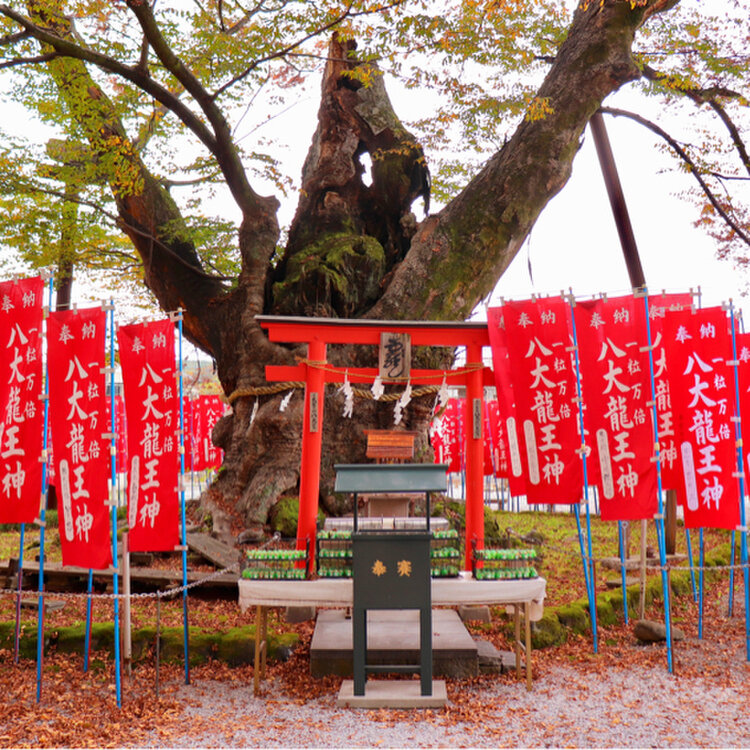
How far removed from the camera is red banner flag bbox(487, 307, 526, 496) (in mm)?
6301

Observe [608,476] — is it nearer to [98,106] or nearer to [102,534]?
[102,534]

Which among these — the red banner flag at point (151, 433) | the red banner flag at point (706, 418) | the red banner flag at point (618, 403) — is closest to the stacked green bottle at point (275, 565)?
the red banner flag at point (151, 433)

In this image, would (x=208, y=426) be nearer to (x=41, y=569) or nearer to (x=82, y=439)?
(x=41, y=569)

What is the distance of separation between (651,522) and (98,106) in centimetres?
1189

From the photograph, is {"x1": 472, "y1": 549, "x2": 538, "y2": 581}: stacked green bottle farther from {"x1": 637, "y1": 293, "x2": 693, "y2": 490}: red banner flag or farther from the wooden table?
{"x1": 637, "y1": 293, "x2": 693, "y2": 490}: red banner flag

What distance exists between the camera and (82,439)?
5121 millimetres

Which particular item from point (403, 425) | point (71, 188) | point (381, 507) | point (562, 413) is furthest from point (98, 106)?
point (562, 413)

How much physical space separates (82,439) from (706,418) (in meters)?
5.42

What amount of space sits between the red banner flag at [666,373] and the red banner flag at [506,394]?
1.29 meters

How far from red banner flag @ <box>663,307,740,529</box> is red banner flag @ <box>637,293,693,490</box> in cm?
13

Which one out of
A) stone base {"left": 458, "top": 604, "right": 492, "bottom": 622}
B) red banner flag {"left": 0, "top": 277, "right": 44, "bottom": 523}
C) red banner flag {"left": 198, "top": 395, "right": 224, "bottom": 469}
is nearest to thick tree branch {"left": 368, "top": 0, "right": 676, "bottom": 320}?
stone base {"left": 458, "top": 604, "right": 492, "bottom": 622}

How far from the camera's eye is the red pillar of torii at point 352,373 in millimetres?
6512

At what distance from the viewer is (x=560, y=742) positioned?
14.2 feet

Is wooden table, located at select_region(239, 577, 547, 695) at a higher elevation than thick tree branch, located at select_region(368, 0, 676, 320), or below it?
below
